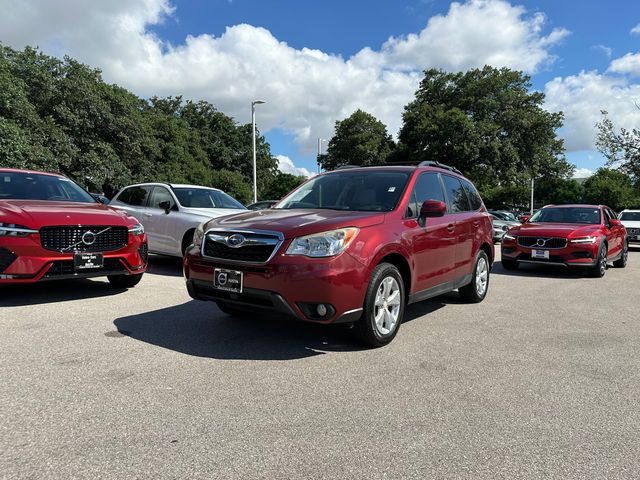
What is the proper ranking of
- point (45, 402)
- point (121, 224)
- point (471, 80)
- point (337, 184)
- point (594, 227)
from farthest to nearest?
point (471, 80), point (594, 227), point (121, 224), point (337, 184), point (45, 402)

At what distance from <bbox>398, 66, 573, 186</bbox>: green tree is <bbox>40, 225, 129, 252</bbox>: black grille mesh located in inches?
1021

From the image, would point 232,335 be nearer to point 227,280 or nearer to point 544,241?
point 227,280

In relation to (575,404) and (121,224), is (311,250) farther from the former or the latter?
(121,224)

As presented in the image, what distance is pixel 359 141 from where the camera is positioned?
48.1 m

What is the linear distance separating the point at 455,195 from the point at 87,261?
4620 millimetres

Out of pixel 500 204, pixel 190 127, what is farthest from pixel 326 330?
pixel 500 204

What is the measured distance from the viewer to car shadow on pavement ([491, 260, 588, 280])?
9.92m

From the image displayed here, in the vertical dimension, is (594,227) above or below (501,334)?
above

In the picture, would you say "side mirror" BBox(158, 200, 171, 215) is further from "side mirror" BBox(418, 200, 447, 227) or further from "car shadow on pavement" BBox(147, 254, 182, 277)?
"side mirror" BBox(418, 200, 447, 227)

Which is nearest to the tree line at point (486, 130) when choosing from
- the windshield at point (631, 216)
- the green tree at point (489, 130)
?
the green tree at point (489, 130)

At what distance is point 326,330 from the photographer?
5031 mm

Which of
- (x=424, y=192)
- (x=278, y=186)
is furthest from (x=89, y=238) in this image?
(x=278, y=186)

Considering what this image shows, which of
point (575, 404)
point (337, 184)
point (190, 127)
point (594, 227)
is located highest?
point (190, 127)

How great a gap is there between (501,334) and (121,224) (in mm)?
4775
